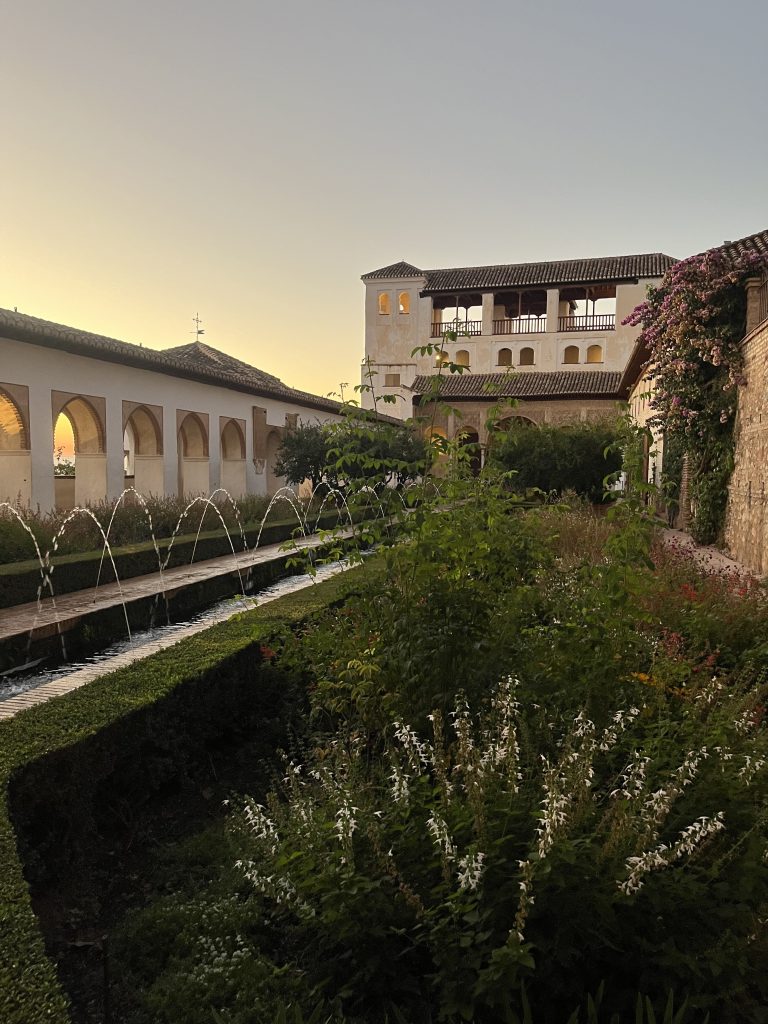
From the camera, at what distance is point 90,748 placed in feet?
12.4

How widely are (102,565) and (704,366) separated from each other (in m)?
10.5

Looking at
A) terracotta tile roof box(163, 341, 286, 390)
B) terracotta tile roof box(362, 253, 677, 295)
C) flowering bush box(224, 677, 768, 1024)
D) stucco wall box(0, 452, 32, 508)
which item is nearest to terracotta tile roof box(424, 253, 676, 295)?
terracotta tile roof box(362, 253, 677, 295)

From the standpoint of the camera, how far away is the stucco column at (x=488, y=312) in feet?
131

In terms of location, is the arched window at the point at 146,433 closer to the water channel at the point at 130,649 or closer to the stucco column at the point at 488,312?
the water channel at the point at 130,649

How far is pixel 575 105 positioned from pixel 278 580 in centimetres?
907

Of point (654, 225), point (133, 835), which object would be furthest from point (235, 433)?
point (654, 225)

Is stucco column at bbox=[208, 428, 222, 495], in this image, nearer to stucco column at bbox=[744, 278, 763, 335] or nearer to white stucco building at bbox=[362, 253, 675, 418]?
stucco column at bbox=[744, 278, 763, 335]

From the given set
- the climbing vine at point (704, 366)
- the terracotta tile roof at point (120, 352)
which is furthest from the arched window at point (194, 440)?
the climbing vine at point (704, 366)

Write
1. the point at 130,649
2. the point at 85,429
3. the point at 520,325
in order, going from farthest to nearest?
1. the point at 520,325
2. the point at 85,429
3. the point at 130,649

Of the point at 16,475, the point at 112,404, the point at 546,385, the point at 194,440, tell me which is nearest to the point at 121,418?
the point at 112,404

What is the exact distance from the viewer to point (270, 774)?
461 cm

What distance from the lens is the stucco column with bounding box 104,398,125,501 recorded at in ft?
55.6

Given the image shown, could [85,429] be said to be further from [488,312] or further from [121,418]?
[488,312]

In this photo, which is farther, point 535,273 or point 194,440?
point 535,273
